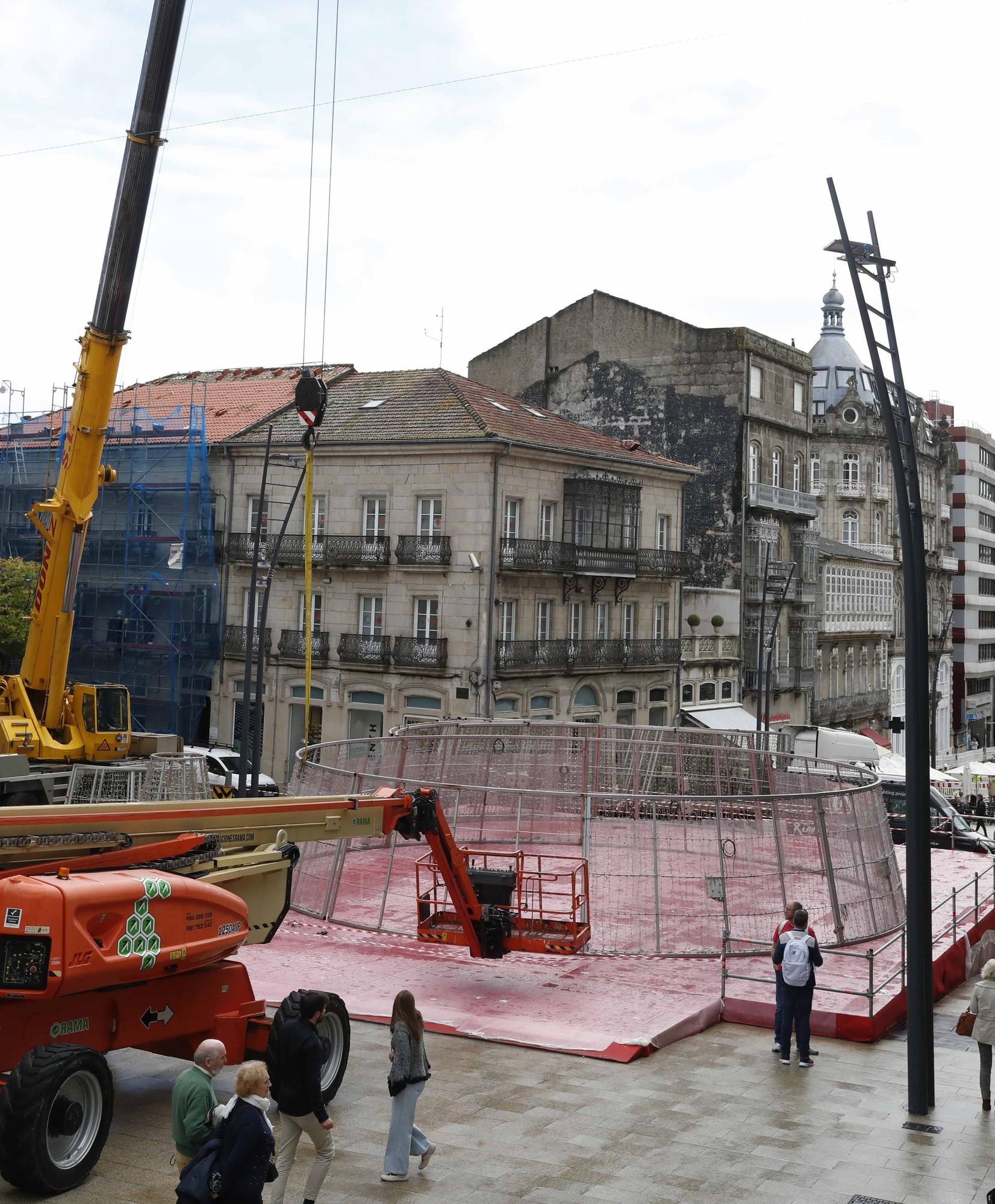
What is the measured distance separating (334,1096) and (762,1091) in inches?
164

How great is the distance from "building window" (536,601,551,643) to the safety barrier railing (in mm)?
20748

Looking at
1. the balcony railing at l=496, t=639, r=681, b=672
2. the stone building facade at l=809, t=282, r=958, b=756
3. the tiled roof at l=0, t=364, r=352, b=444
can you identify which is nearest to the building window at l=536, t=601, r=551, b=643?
the balcony railing at l=496, t=639, r=681, b=672

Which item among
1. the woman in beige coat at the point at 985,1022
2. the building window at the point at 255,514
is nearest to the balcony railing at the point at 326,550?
the building window at the point at 255,514

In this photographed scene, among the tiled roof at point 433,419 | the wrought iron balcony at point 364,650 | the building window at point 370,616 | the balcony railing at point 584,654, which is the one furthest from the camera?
the building window at point 370,616

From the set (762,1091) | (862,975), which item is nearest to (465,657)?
(862,975)

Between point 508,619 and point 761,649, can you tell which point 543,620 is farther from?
point 761,649

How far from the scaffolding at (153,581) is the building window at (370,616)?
19.1 ft

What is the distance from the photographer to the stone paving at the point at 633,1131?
11273 mm

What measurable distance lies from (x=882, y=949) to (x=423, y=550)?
98.4 feet

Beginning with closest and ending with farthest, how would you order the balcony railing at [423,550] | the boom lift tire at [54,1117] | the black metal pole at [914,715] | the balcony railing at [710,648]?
the boom lift tire at [54,1117] < the black metal pole at [914,715] < the balcony railing at [423,550] < the balcony railing at [710,648]

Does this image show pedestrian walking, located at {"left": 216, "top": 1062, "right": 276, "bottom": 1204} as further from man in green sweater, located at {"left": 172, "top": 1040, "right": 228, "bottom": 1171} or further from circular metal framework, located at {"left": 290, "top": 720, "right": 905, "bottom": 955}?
circular metal framework, located at {"left": 290, "top": 720, "right": 905, "bottom": 955}

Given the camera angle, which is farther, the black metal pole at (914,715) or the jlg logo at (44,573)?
the jlg logo at (44,573)

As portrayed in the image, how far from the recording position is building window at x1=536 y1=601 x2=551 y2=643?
46.5m

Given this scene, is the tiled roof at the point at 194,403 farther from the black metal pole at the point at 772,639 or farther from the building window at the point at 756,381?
the black metal pole at the point at 772,639
